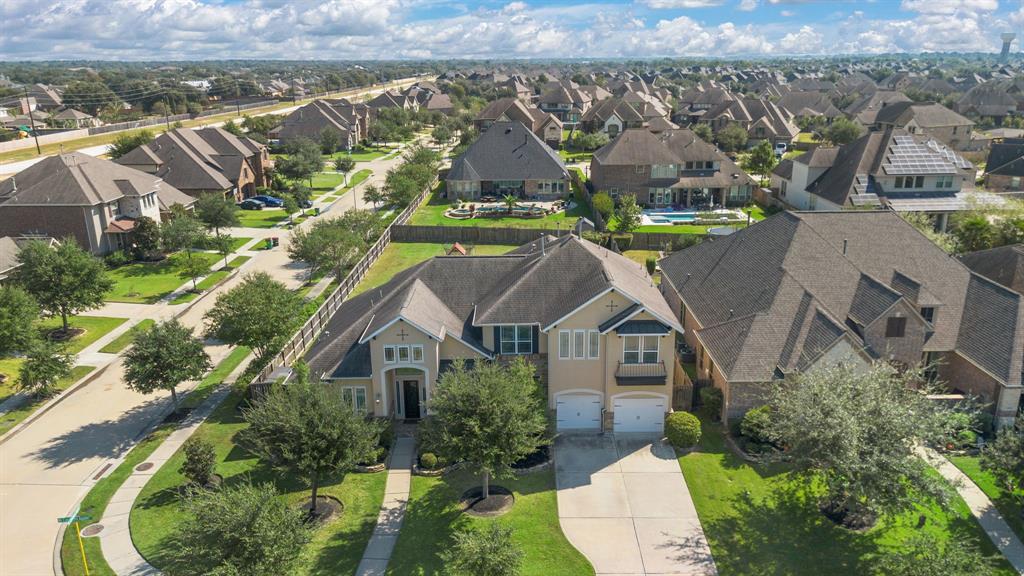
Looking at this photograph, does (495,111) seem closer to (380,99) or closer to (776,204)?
(380,99)

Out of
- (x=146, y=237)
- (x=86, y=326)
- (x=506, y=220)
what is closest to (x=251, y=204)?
(x=146, y=237)

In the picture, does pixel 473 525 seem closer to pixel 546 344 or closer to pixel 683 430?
pixel 546 344

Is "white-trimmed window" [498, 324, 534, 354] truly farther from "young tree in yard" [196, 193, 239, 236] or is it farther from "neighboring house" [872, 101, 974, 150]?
"neighboring house" [872, 101, 974, 150]

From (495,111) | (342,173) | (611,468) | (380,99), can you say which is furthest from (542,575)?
(380,99)

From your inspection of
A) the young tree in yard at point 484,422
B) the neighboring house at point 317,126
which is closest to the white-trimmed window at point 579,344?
the young tree in yard at point 484,422

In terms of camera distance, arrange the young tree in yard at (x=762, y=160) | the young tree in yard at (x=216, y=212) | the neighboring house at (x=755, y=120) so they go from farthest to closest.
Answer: the neighboring house at (x=755, y=120) < the young tree in yard at (x=762, y=160) < the young tree in yard at (x=216, y=212)

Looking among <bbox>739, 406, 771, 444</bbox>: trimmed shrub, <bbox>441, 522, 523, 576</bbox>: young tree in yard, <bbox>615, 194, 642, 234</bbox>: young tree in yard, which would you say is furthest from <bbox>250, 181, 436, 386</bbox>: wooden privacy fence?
<bbox>739, 406, 771, 444</bbox>: trimmed shrub

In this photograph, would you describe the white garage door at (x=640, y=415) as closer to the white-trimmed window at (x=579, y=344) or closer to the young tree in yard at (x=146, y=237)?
the white-trimmed window at (x=579, y=344)
